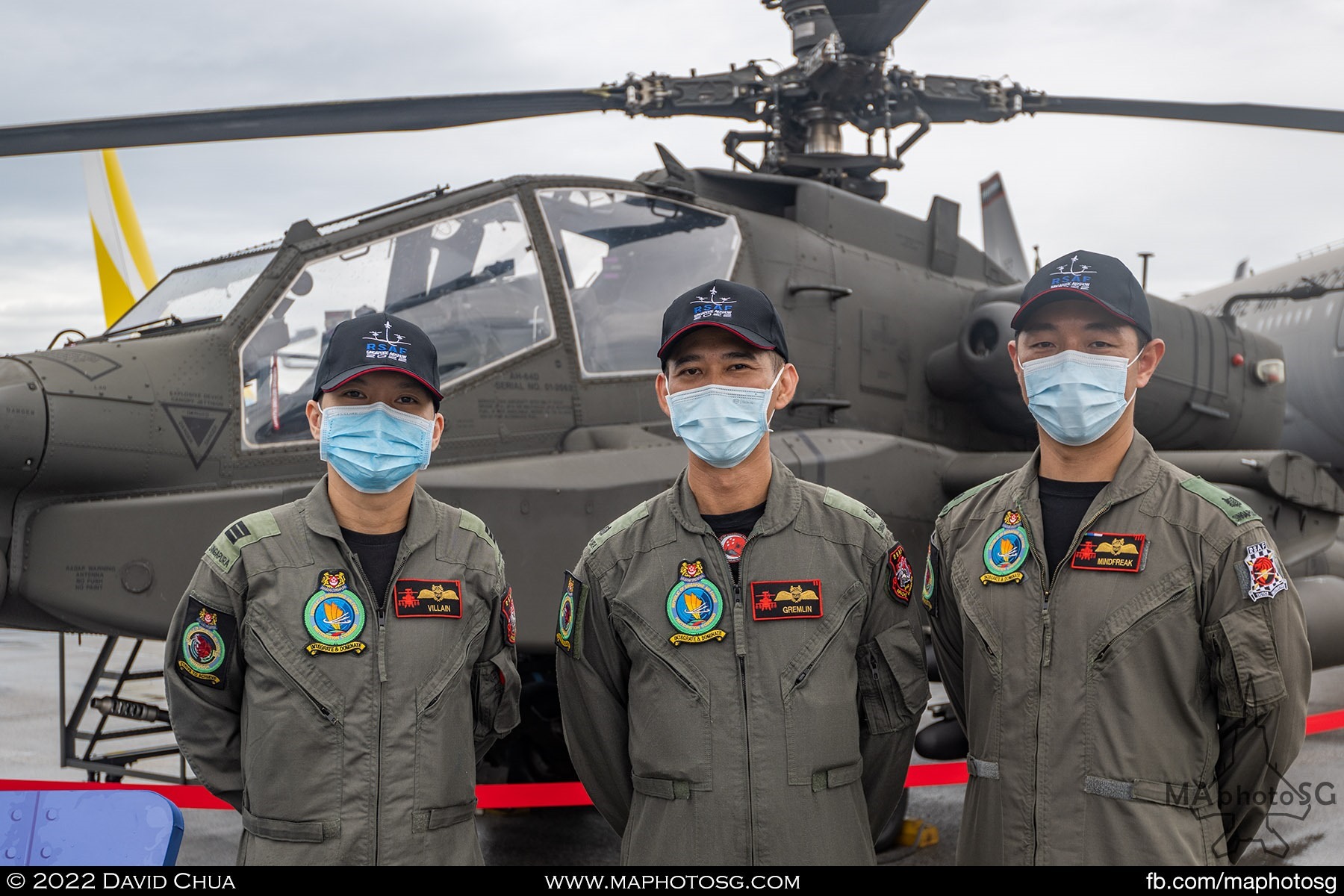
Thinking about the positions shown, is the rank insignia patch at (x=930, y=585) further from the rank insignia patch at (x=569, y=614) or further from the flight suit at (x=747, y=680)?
the rank insignia patch at (x=569, y=614)

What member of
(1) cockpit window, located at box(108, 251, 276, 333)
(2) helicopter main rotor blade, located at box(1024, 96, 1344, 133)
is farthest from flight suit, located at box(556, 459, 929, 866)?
(2) helicopter main rotor blade, located at box(1024, 96, 1344, 133)

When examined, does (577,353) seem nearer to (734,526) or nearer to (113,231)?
(734,526)

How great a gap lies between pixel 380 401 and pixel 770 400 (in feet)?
3.02

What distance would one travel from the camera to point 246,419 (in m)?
4.29

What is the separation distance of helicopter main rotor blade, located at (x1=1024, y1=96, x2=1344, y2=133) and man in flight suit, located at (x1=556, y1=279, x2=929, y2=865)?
4466mm

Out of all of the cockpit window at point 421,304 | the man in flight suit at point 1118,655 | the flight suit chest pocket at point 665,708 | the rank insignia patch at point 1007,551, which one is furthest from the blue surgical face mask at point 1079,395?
the cockpit window at point 421,304

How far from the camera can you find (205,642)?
235cm

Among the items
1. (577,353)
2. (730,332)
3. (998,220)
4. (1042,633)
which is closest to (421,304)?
(577,353)

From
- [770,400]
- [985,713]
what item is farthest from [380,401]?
[985,713]

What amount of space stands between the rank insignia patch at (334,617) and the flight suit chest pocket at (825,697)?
Answer: 0.91m

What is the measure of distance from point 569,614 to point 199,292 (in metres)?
3.16

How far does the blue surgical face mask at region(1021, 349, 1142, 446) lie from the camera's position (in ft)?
8.10

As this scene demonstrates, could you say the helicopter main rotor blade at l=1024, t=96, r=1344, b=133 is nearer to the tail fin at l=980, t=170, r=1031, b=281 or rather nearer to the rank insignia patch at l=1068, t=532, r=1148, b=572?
the tail fin at l=980, t=170, r=1031, b=281
